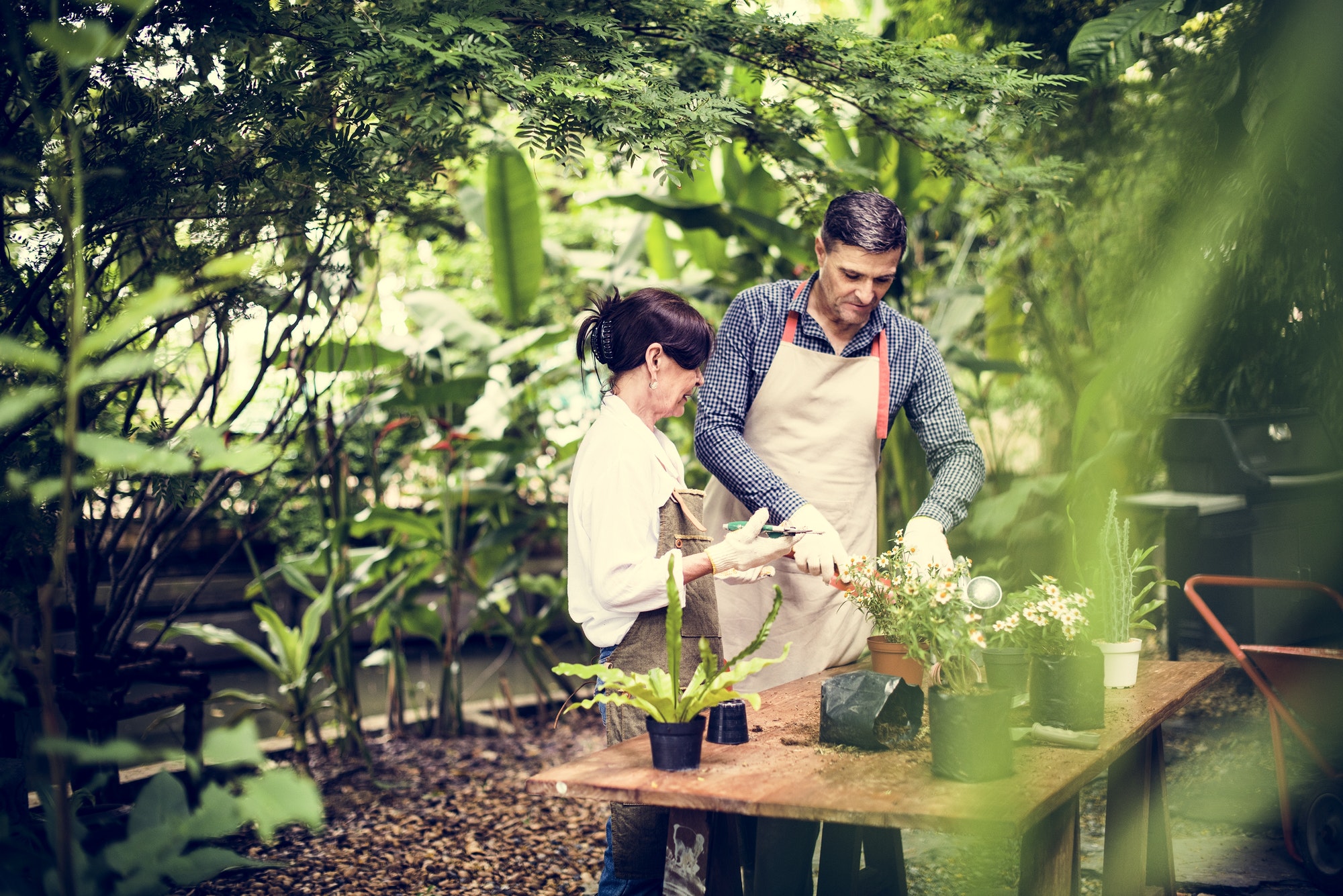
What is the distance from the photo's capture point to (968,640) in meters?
1.47

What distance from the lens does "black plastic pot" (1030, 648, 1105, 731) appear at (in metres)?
1.67

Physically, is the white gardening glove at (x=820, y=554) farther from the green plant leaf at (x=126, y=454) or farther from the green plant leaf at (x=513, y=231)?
the green plant leaf at (x=513, y=231)

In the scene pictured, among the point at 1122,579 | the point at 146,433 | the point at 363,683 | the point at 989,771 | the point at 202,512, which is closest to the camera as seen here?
the point at 989,771

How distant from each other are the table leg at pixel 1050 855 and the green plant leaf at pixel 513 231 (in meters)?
2.95

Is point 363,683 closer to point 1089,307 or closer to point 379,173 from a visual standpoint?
point 379,173

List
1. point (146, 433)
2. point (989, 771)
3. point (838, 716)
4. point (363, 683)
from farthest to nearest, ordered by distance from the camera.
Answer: point (363, 683)
point (146, 433)
point (838, 716)
point (989, 771)

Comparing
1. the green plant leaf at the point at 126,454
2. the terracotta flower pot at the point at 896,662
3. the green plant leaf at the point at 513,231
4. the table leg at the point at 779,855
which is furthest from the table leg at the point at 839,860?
the green plant leaf at the point at 513,231

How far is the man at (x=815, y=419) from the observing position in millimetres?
2367

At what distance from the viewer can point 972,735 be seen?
139 cm

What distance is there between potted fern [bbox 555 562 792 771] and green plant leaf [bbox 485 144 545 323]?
→ 271 centimetres

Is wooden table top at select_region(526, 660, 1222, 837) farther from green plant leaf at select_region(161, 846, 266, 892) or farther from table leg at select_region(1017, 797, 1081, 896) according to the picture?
green plant leaf at select_region(161, 846, 266, 892)

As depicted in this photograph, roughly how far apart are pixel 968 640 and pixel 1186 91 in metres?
3.13

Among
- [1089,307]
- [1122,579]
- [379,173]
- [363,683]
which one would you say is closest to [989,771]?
[1122,579]

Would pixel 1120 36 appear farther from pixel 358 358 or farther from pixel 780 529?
pixel 358 358
